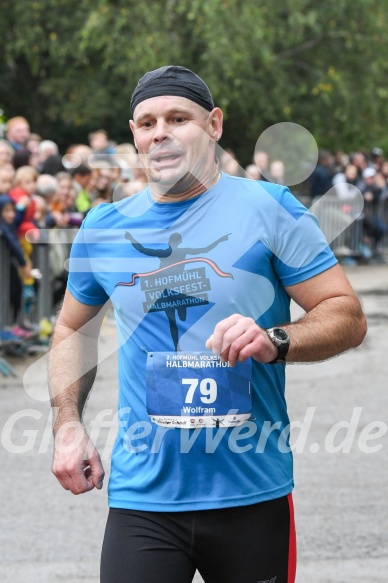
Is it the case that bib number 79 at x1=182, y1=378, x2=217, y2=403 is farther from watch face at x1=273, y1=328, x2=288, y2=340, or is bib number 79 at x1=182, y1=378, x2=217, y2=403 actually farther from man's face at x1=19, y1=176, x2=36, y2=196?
man's face at x1=19, y1=176, x2=36, y2=196

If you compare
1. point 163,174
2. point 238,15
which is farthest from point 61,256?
point 238,15

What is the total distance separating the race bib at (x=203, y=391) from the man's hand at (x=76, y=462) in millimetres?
234

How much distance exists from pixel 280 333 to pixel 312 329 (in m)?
0.12

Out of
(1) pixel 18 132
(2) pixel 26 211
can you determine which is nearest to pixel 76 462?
(2) pixel 26 211

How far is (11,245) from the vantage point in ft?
38.2

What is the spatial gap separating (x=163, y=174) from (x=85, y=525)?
3506 mm

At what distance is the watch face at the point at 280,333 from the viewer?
314 cm

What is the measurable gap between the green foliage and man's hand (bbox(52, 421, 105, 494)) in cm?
2338

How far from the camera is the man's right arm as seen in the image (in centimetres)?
345

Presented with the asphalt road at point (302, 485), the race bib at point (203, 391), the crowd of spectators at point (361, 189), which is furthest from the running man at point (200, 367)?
the crowd of spectators at point (361, 189)

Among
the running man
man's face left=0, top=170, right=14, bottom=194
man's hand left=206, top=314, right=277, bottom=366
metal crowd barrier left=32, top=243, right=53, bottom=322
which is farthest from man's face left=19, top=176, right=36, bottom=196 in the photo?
man's hand left=206, top=314, right=277, bottom=366

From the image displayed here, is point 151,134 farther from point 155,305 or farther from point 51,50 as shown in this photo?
point 51,50

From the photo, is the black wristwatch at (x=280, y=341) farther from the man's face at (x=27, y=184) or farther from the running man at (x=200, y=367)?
the man's face at (x=27, y=184)

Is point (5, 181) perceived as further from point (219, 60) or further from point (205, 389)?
point (219, 60)
